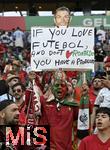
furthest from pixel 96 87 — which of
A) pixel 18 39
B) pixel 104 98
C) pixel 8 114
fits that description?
pixel 18 39

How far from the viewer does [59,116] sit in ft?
21.5

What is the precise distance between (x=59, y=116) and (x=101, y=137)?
0.97m

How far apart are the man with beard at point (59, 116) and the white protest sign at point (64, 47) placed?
25.2 inches

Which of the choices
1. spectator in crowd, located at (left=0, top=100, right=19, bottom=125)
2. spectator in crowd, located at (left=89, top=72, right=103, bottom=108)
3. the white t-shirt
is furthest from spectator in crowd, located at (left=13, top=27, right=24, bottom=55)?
spectator in crowd, located at (left=0, top=100, right=19, bottom=125)

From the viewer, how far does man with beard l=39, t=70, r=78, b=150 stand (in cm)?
648

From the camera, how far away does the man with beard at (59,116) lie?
6.48 m

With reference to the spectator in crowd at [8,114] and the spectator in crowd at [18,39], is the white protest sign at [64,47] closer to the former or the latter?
the spectator in crowd at [8,114]

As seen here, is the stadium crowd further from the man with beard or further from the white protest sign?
the white protest sign

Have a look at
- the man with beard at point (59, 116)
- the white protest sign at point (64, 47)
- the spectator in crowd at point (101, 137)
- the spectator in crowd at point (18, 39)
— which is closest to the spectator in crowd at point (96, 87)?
the white protest sign at point (64, 47)

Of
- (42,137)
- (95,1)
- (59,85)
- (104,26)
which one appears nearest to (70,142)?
(59,85)

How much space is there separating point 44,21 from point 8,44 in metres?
2.93

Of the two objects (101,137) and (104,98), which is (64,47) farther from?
(101,137)

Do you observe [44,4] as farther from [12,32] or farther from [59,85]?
[59,85]

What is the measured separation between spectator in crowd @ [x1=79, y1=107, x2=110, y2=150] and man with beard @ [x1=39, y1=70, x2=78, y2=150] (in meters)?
0.83
